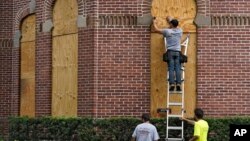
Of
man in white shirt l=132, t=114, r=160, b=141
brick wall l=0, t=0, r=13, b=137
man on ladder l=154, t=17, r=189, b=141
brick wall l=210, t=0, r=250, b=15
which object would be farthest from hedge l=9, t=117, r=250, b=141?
brick wall l=0, t=0, r=13, b=137

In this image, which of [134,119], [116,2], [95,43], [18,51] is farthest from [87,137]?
[18,51]

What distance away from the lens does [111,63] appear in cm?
1884

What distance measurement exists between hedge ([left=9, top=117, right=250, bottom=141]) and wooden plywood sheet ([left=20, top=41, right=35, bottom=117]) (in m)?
1.85

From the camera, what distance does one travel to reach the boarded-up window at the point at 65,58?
19.7m

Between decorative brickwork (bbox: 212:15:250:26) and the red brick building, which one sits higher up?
decorative brickwork (bbox: 212:15:250:26)

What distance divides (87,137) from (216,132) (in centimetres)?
336

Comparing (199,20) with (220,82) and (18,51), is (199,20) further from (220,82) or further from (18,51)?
(18,51)

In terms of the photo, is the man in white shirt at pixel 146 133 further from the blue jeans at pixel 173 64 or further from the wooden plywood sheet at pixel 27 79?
the wooden plywood sheet at pixel 27 79

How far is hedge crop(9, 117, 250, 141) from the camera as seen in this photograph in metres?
18.0

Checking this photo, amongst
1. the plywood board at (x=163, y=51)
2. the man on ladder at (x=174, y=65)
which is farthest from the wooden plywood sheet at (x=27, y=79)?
the man on ladder at (x=174, y=65)

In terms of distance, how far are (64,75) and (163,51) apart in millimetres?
3027

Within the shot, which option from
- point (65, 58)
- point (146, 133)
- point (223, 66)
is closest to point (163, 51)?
point (223, 66)

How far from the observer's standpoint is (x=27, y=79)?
71.6 ft

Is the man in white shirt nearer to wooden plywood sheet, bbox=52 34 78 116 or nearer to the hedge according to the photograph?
the hedge
